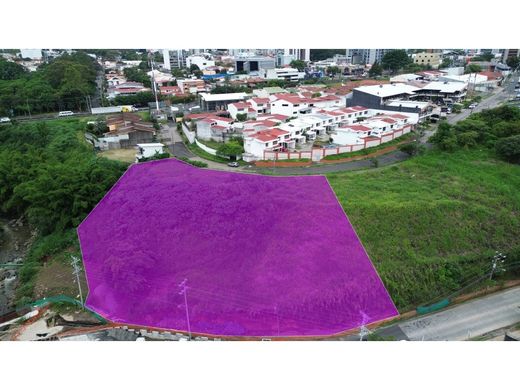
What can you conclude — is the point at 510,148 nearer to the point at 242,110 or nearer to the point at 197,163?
the point at 197,163

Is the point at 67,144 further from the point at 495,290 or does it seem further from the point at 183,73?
the point at 183,73

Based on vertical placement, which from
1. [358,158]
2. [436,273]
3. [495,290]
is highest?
[358,158]

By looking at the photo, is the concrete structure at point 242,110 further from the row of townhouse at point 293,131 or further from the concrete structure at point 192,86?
the concrete structure at point 192,86

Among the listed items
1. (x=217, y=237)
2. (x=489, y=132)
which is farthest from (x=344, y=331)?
(x=489, y=132)

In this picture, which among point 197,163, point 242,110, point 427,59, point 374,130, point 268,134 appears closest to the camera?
point 197,163

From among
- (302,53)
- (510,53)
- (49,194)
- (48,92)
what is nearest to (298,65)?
(302,53)

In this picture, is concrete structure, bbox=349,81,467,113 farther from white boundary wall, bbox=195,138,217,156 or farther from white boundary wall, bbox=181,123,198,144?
white boundary wall, bbox=181,123,198,144

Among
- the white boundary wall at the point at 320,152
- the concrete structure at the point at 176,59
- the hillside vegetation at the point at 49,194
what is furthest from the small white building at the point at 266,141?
the concrete structure at the point at 176,59
